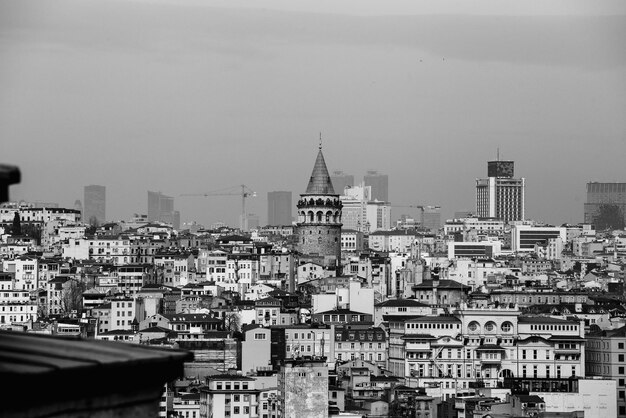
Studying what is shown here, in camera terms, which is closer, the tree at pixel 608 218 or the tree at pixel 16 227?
the tree at pixel 16 227

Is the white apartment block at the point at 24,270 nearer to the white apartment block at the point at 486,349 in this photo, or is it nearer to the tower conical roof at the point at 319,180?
the tower conical roof at the point at 319,180

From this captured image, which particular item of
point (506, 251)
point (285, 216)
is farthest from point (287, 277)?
point (285, 216)

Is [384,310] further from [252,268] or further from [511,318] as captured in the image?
[252,268]

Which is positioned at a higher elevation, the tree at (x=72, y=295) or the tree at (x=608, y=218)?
the tree at (x=608, y=218)

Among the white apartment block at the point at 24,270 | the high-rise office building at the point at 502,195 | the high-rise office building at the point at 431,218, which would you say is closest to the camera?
the white apartment block at the point at 24,270

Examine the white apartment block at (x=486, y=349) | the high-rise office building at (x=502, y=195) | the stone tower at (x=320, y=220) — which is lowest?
the white apartment block at (x=486, y=349)

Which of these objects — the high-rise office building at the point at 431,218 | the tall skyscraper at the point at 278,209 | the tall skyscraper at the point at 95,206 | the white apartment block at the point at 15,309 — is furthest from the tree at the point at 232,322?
the high-rise office building at the point at 431,218
